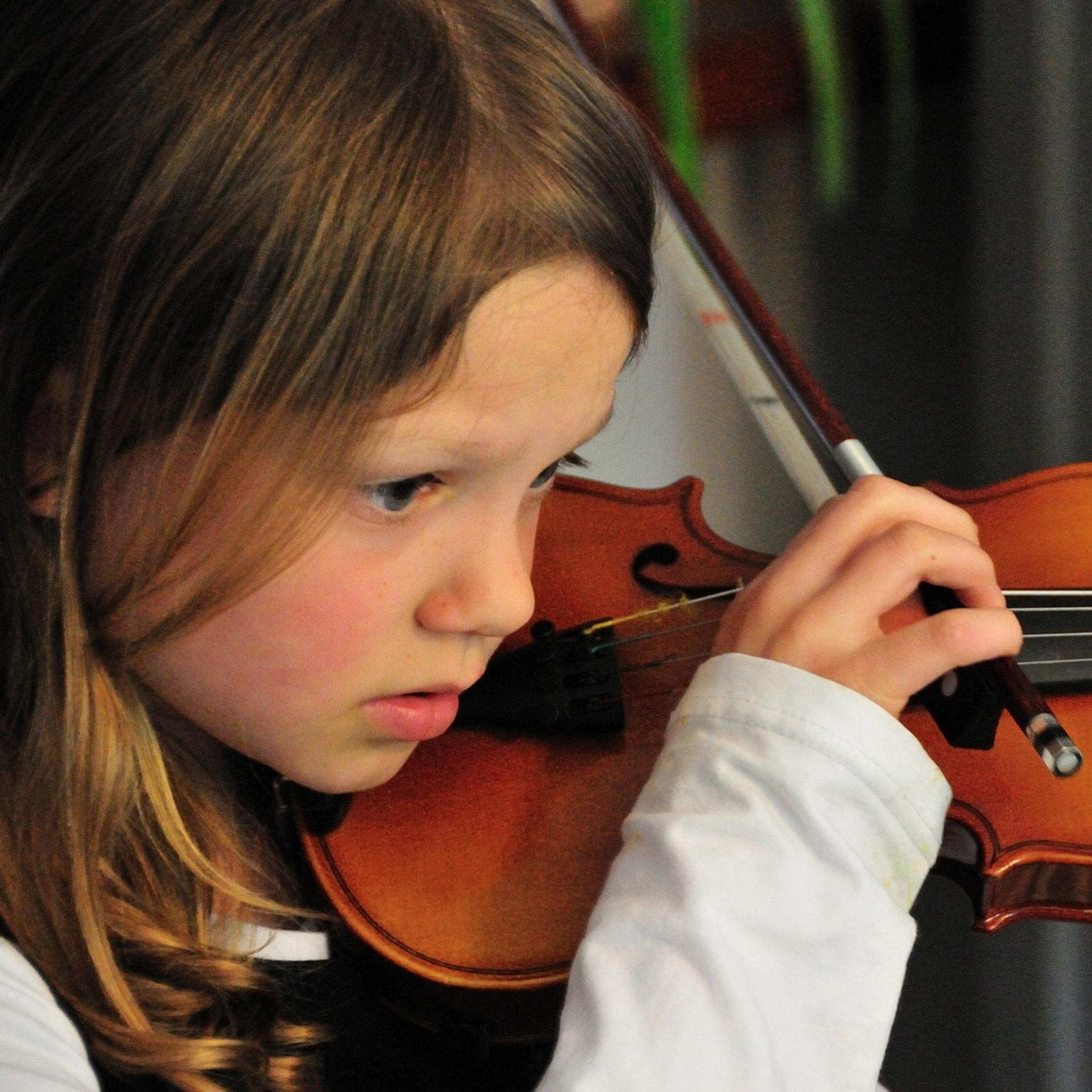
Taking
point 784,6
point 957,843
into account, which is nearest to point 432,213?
point 957,843

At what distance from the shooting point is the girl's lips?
0.53 metres

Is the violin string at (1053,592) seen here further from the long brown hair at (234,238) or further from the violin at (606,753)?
the long brown hair at (234,238)

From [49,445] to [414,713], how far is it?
0.19 metres

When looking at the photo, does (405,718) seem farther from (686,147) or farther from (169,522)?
(686,147)

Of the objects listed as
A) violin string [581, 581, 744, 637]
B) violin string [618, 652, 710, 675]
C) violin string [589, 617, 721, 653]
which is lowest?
violin string [618, 652, 710, 675]

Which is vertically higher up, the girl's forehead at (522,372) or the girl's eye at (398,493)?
the girl's forehead at (522,372)

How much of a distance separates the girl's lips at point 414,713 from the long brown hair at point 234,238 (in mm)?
92

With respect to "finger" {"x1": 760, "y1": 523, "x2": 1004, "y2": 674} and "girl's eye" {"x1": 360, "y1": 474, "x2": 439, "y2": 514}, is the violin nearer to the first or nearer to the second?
"finger" {"x1": 760, "y1": 523, "x2": 1004, "y2": 674}

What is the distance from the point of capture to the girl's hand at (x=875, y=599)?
1.67 ft

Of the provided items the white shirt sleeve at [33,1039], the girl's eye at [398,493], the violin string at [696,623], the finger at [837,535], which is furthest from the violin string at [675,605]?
the white shirt sleeve at [33,1039]

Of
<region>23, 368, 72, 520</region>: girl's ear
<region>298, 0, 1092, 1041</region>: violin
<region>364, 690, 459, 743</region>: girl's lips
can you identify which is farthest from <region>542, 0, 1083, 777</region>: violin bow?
<region>23, 368, 72, 520</region>: girl's ear

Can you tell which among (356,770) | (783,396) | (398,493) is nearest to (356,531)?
(398,493)

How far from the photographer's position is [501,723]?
0.61m

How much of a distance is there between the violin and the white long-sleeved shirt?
0.05 meters
